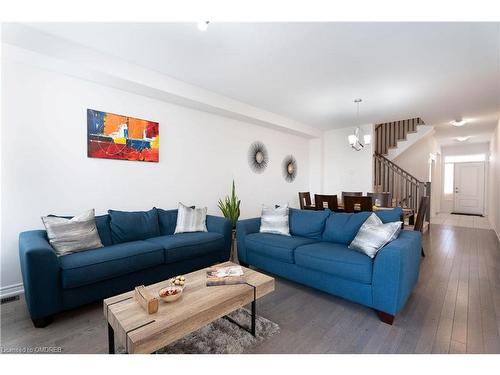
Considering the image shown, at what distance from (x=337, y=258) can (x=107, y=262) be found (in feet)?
6.99

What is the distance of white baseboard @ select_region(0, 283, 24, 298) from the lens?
2.40m

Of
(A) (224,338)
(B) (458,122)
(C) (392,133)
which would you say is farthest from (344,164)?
(A) (224,338)

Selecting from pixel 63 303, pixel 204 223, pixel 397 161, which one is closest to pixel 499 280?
pixel 204 223

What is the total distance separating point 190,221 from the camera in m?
3.30

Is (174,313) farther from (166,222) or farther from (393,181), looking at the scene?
(393,181)

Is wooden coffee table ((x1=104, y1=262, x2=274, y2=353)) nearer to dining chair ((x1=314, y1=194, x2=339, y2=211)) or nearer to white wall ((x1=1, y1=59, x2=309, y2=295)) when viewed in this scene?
white wall ((x1=1, y1=59, x2=309, y2=295))

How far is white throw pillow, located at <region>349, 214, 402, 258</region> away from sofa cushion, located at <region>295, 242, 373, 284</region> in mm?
66

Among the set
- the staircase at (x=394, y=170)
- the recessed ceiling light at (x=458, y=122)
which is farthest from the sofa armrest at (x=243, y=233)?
the recessed ceiling light at (x=458, y=122)

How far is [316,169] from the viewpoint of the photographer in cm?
650

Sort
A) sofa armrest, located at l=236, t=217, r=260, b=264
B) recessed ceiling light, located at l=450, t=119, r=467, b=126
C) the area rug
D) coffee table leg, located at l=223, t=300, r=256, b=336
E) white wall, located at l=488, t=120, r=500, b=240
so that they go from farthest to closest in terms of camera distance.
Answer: recessed ceiling light, located at l=450, t=119, r=467, b=126, white wall, located at l=488, t=120, r=500, b=240, sofa armrest, located at l=236, t=217, r=260, b=264, coffee table leg, located at l=223, t=300, r=256, b=336, the area rug

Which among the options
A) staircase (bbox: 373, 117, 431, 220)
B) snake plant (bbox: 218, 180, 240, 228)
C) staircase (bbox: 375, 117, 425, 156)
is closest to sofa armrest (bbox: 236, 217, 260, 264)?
snake plant (bbox: 218, 180, 240, 228)

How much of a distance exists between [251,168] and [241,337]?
11.7 ft

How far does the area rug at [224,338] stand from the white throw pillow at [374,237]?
42.2 inches
